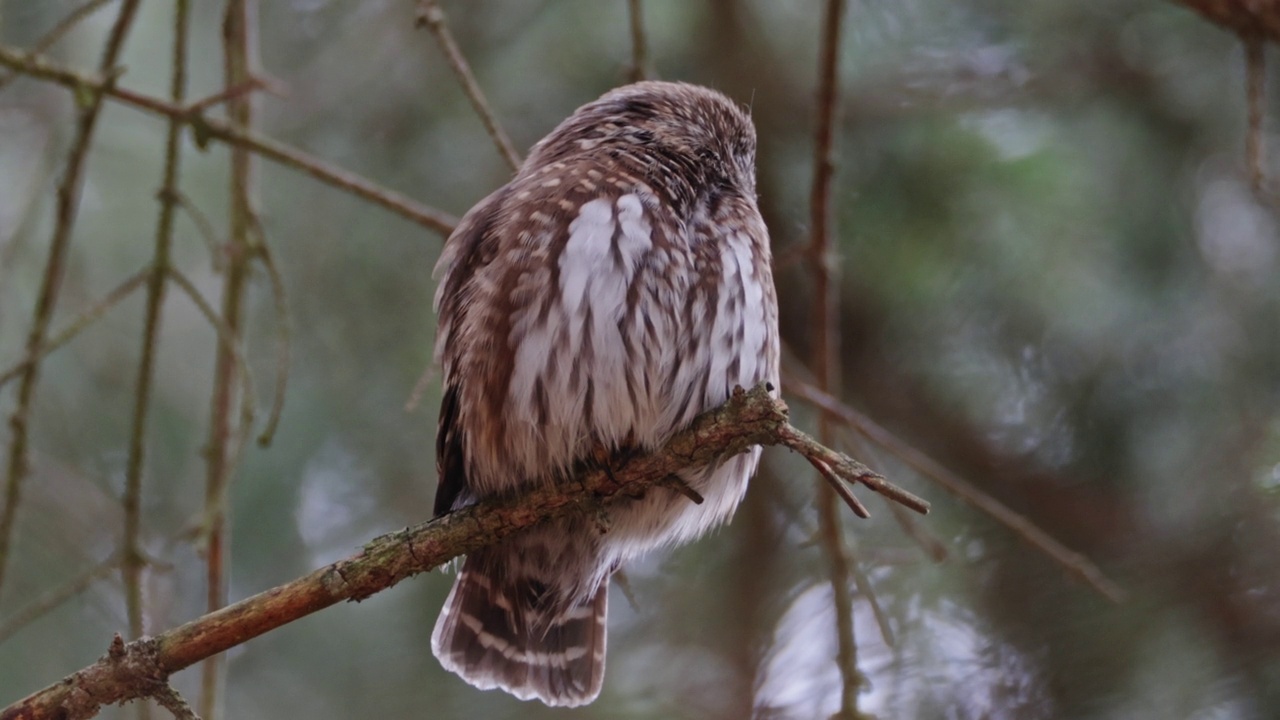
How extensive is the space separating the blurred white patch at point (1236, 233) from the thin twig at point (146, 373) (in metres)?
2.82

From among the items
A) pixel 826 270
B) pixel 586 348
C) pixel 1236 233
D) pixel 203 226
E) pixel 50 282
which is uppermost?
pixel 50 282

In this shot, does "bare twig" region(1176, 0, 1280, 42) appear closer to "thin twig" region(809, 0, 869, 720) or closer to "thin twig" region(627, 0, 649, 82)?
"thin twig" region(809, 0, 869, 720)

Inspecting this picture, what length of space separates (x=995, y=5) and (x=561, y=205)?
2.09 meters

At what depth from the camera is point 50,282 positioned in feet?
9.59

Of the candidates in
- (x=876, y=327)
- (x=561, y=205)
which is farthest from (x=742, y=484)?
(x=876, y=327)

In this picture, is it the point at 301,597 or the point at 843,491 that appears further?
the point at 301,597

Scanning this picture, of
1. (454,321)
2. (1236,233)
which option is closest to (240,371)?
(454,321)

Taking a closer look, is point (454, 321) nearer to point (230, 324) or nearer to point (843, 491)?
point (230, 324)

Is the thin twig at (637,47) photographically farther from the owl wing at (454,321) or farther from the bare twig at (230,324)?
the bare twig at (230,324)

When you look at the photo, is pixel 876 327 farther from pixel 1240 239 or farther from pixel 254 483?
pixel 254 483

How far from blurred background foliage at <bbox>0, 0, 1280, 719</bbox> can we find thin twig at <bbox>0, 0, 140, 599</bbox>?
0.25 m

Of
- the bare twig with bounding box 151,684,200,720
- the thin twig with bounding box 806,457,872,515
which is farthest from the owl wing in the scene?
the thin twig with bounding box 806,457,872,515

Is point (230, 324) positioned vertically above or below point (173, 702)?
above

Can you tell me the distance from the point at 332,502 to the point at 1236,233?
3034mm
